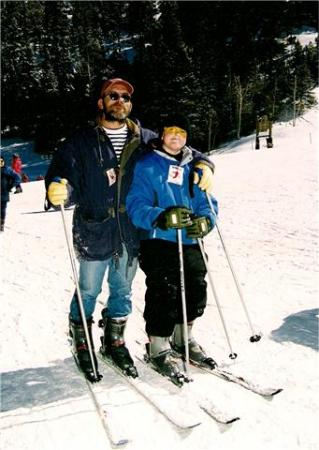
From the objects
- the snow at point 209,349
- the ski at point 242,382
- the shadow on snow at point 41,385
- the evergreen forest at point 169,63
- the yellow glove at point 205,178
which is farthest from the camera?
the evergreen forest at point 169,63

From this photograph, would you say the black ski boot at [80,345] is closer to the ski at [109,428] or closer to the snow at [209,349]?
the snow at [209,349]

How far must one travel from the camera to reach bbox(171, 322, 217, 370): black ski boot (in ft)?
13.6

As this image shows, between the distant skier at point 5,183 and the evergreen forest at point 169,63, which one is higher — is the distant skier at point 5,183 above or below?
below

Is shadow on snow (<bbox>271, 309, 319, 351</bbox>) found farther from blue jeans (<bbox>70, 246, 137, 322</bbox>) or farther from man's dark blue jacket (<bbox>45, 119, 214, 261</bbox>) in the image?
man's dark blue jacket (<bbox>45, 119, 214, 261</bbox>)

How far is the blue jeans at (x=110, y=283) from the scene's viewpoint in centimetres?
411

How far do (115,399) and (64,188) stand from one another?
1.75m

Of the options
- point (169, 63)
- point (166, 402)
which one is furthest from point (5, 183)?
point (169, 63)

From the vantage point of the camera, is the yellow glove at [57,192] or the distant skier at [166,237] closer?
the yellow glove at [57,192]

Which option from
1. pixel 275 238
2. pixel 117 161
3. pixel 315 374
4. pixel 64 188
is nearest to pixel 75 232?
pixel 64 188

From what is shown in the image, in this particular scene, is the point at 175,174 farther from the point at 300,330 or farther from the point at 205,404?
the point at 300,330

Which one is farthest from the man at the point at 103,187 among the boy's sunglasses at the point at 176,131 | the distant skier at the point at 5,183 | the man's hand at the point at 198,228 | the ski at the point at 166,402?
the distant skier at the point at 5,183

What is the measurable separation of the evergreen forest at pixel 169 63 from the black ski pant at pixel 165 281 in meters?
36.7

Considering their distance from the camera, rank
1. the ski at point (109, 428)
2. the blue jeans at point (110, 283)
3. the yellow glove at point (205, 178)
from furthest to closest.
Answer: the blue jeans at point (110, 283) < the yellow glove at point (205, 178) < the ski at point (109, 428)

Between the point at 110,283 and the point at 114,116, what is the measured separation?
151cm
